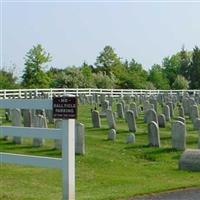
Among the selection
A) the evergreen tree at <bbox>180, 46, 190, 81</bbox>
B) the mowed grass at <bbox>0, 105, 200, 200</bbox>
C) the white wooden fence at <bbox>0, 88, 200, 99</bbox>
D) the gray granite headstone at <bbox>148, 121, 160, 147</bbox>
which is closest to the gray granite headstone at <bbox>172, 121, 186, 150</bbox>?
Result: the mowed grass at <bbox>0, 105, 200, 200</bbox>

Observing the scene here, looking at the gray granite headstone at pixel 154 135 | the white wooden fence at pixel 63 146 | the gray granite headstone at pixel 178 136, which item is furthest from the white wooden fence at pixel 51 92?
the white wooden fence at pixel 63 146

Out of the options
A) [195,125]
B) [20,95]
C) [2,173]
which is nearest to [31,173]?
[2,173]

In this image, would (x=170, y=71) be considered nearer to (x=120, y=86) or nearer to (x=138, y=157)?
(x=120, y=86)

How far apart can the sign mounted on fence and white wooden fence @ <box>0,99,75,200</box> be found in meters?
0.12

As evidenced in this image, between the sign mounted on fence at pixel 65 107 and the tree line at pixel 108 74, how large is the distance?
5120cm

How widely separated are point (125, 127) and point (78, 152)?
9.36 meters

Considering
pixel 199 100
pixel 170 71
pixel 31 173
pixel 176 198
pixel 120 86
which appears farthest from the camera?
pixel 170 71

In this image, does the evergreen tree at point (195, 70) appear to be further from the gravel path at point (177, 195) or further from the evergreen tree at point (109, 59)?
the gravel path at point (177, 195)

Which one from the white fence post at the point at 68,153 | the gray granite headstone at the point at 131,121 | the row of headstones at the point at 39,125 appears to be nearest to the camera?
the white fence post at the point at 68,153

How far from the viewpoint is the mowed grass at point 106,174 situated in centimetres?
1053

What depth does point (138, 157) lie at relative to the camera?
1655 centimetres

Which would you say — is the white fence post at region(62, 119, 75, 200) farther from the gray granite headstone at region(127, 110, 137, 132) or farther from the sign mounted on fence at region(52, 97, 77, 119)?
the gray granite headstone at region(127, 110, 137, 132)

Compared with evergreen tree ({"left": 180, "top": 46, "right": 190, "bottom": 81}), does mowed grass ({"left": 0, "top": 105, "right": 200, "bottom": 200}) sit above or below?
below

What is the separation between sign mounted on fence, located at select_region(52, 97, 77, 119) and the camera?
835cm
